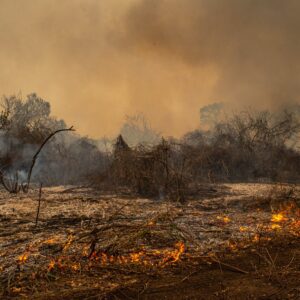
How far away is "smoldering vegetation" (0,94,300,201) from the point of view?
12266 millimetres

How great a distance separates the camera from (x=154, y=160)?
40.0 feet

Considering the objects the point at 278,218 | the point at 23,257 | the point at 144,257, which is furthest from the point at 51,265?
the point at 278,218

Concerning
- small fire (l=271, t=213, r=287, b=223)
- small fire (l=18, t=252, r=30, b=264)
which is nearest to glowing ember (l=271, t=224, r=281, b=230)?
small fire (l=271, t=213, r=287, b=223)

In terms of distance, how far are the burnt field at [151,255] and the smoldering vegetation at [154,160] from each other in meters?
3.43

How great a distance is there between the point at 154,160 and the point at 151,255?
706 centimetres

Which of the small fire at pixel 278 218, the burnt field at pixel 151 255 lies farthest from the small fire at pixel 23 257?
the small fire at pixel 278 218

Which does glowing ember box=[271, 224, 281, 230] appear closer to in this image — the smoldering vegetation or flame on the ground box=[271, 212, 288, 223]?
flame on the ground box=[271, 212, 288, 223]

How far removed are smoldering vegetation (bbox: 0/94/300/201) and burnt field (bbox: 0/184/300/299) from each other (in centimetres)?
343

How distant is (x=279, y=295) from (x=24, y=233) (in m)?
4.56

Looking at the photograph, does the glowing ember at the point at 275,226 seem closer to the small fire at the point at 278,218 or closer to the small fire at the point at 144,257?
the small fire at the point at 278,218

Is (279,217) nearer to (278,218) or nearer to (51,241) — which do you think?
(278,218)

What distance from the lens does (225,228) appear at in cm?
696

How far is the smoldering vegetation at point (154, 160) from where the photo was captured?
1227cm

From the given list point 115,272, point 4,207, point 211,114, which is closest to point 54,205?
point 4,207
